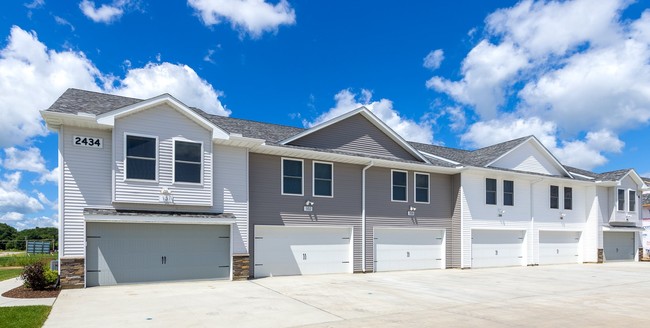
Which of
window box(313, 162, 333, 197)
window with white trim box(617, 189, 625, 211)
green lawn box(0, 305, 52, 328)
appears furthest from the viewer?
window with white trim box(617, 189, 625, 211)

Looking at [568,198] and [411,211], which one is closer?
[411,211]

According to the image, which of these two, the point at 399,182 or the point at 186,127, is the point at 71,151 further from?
the point at 399,182

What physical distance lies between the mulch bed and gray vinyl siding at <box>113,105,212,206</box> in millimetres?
2932

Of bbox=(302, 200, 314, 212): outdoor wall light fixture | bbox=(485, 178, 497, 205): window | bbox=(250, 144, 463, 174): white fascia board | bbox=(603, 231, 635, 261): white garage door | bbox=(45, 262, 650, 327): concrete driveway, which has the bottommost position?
bbox=(603, 231, 635, 261): white garage door

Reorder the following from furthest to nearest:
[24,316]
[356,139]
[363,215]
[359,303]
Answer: [356,139]
[363,215]
[359,303]
[24,316]

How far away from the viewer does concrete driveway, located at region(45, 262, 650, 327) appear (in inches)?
339

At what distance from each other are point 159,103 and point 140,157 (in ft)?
5.96

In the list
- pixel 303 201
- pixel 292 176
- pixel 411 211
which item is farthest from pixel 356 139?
pixel 411 211

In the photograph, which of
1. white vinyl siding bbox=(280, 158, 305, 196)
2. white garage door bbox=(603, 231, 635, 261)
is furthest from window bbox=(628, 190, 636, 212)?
white vinyl siding bbox=(280, 158, 305, 196)

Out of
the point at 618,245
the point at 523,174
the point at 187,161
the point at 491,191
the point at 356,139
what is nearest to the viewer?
the point at 187,161

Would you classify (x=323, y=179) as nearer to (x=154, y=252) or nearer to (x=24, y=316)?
(x=154, y=252)

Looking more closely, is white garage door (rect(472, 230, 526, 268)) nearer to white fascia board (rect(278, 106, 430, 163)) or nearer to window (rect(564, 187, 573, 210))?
window (rect(564, 187, 573, 210))

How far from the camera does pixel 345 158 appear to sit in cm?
1747

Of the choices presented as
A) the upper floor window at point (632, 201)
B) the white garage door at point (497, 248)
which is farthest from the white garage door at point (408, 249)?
the upper floor window at point (632, 201)
